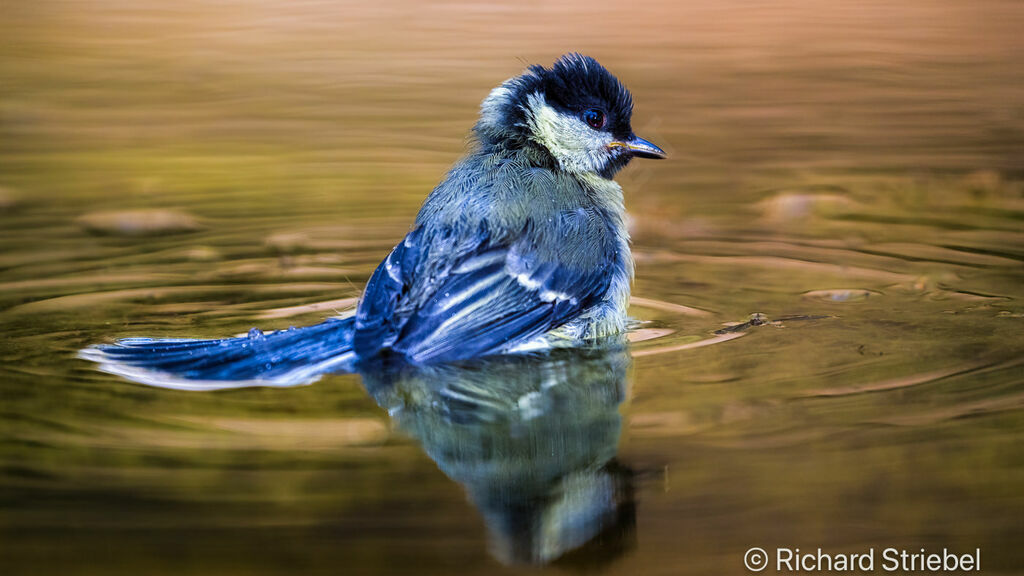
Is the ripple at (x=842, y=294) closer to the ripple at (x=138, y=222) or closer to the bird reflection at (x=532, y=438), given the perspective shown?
the bird reflection at (x=532, y=438)

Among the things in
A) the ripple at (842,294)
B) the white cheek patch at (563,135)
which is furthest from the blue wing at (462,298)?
the ripple at (842,294)

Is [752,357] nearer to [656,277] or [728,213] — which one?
[656,277]

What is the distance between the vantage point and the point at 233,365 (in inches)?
145

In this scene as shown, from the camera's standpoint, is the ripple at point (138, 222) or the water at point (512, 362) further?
the ripple at point (138, 222)

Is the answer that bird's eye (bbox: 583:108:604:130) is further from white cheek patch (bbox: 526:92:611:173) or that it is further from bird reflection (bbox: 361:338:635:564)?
bird reflection (bbox: 361:338:635:564)

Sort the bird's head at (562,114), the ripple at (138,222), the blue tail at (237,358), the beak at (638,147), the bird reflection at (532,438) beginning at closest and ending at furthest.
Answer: the bird reflection at (532,438)
the blue tail at (237,358)
the bird's head at (562,114)
the beak at (638,147)
the ripple at (138,222)

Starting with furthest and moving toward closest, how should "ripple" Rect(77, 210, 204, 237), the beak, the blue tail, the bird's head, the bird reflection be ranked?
"ripple" Rect(77, 210, 204, 237)
the beak
the bird's head
the blue tail
the bird reflection

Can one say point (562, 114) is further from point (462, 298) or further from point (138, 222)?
point (138, 222)

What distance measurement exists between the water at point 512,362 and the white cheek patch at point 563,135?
1.98ft

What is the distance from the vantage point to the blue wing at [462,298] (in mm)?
3723

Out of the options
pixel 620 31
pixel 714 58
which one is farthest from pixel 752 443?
pixel 620 31

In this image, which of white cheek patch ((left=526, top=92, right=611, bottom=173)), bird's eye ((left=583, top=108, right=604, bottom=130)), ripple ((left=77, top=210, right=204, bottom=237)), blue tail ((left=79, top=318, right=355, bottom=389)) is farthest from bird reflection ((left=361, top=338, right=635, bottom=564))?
ripple ((left=77, top=210, right=204, bottom=237))

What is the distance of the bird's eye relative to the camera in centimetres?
454

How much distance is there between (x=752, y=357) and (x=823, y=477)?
996 millimetres
